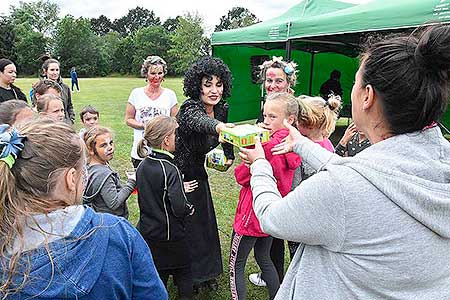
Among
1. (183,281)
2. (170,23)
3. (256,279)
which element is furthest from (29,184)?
(170,23)

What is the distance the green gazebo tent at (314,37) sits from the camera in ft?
16.4

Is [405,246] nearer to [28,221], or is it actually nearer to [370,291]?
[370,291]

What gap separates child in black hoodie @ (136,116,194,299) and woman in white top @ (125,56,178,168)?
147 centimetres

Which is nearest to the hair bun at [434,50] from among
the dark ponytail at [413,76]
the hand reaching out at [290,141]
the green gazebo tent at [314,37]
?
the dark ponytail at [413,76]

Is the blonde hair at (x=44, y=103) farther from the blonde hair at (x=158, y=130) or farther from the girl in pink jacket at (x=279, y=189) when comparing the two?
the girl in pink jacket at (x=279, y=189)

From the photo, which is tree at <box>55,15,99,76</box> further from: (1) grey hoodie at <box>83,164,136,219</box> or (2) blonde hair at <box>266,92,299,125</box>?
(2) blonde hair at <box>266,92,299,125</box>

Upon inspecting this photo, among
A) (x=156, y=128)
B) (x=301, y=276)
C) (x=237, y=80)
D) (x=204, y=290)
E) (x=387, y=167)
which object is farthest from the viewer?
(x=237, y=80)

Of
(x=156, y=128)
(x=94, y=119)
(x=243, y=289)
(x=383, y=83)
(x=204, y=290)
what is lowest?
(x=204, y=290)

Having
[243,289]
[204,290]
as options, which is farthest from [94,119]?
[243,289]

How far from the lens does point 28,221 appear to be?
1146 millimetres

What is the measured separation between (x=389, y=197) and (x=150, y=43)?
53969mm

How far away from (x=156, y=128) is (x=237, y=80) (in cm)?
866

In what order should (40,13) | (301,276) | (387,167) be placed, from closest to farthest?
1. (387,167)
2. (301,276)
3. (40,13)

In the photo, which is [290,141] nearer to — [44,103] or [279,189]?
[279,189]
